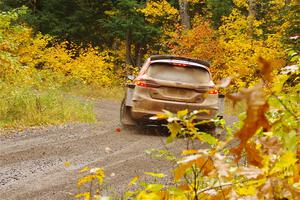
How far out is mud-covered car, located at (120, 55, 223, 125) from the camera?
10.3 metres

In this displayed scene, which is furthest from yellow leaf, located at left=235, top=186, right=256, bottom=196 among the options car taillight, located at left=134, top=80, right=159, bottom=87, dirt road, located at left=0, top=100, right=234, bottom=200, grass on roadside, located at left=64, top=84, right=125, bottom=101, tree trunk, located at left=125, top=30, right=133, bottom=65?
tree trunk, located at left=125, top=30, right=133, bottom=65

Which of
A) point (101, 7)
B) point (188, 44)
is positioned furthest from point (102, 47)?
point (188, 44)

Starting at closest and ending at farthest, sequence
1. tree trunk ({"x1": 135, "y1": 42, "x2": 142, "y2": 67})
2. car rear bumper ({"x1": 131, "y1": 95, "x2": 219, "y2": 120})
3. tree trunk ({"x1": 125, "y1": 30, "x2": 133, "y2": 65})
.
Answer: car rear bumper ({"x1": 131, "y1": 95, "x2": 219, "y2": 120}), tree trunk ({"x1": 125, "y1": 30, "x2": 133, "y2": 65}), tree trunk ({"x1": 135, "y1": 42, "x2": 142, "y2": 67})

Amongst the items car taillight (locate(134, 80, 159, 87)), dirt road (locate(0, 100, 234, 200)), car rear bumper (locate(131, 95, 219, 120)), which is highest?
car taillight (locate(134, 80, 159, 87))

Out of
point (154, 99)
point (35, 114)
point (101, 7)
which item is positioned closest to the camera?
point (154, 99)

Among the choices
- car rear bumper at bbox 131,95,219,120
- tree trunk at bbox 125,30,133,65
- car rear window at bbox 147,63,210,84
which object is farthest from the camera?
tree trunk at bbox 125,30,133,65

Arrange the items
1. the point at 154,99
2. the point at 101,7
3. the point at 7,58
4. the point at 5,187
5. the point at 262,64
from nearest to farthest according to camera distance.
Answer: the point at 262,64
the point at 5,187
the point at 154,99
the point at 7,58
the point at 101,7

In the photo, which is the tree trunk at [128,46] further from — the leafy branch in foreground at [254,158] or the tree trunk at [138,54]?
the leafy branch in foreground at [254,158]

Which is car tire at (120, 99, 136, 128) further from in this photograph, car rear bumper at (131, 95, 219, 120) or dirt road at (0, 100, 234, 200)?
car rear bumper at (131, 95, 219, 120)

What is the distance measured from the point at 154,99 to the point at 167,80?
46 cm

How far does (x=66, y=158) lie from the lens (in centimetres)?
793

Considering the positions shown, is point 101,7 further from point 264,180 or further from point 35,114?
point 264,180

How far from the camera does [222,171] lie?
196cm

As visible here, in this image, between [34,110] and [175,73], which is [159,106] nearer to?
[175,73]
